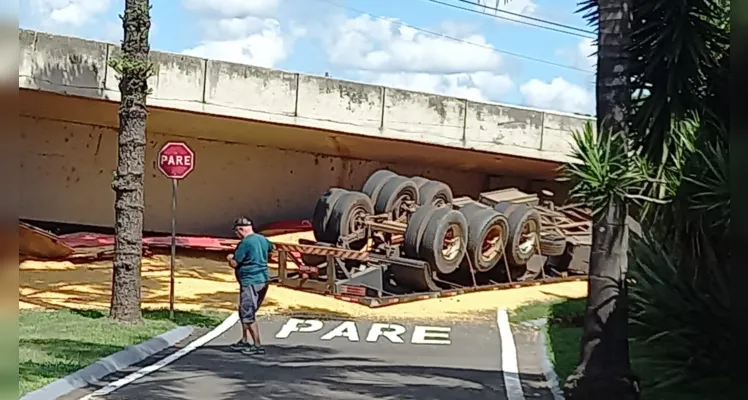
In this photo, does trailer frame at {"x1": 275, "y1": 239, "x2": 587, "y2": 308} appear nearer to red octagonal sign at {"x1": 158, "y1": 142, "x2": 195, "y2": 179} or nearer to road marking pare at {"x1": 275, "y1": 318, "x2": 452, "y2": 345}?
road marking pare at {"x1": 275, "y1": 318, "x2": 452, "y2": 345}

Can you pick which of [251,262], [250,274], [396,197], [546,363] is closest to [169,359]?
[250,274]

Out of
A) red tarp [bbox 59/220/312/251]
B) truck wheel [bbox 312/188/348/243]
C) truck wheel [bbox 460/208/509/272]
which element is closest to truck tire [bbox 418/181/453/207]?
truck wheel [bbox 460/208/509/272]

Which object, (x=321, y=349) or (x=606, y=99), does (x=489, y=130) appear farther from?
(x=606, y=99)

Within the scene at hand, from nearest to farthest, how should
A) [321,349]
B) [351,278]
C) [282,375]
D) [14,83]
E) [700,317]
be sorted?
[14,83] → [700,317] → [282,375] → [321,349] → [351,278]

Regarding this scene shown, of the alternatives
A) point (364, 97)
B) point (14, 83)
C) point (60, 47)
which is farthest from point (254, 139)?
point (14, 83)

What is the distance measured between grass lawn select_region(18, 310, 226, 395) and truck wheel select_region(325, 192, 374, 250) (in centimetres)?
489

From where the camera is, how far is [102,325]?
13.3 meters

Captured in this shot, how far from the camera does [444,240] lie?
18281 mm

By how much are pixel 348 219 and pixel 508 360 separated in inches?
336

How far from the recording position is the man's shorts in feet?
38.5

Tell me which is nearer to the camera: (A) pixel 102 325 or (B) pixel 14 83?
(B) pixel 14 83

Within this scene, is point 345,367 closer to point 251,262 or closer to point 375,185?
point 251,262

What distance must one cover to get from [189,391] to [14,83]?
7.48 metres

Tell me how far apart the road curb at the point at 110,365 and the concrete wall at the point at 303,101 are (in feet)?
28.2
